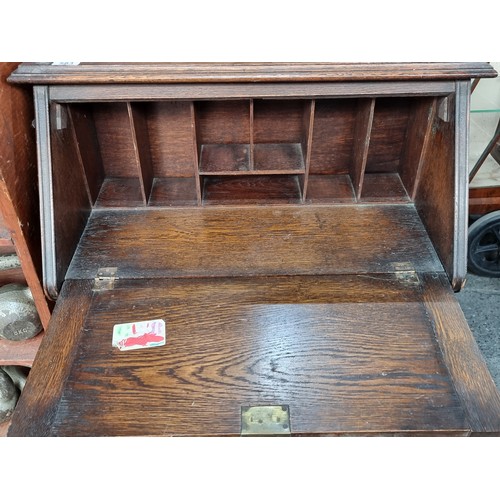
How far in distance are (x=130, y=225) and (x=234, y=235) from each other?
292mm

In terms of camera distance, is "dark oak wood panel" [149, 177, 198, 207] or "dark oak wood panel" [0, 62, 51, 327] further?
"dark oak wood panel" [149, 177, 198, 207]

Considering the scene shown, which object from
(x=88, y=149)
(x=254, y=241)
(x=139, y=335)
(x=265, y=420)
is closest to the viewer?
(x=265, y=420)

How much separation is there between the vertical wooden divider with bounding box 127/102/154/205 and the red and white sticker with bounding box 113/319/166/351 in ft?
1.43

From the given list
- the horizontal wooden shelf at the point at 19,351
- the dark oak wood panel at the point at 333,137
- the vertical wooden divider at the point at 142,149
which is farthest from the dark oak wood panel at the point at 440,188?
the horizontal wooden shelf at the point at 19,351

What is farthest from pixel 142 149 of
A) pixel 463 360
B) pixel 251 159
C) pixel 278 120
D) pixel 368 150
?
pixel 463 360

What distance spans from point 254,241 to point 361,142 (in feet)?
1.33

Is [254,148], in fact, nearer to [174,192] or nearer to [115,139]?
[174,192]

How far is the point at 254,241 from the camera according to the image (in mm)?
1225

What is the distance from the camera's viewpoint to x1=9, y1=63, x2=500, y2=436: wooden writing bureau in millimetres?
886

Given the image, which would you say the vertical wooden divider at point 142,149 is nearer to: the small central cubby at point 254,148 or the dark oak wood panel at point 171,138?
the dark oak wood panel at point 171,138

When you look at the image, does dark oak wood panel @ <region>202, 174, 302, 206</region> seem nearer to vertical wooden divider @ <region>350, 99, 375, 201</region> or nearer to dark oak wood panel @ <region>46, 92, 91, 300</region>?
vertical wooden divider @ <region>350, 99, 375, 201</region>

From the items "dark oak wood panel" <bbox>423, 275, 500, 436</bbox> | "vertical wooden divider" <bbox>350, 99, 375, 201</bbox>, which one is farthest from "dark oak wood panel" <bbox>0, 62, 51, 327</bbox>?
"dark oak wood panel" <bbox>423, 275, 500, 436</bbox>

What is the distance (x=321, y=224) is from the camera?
1.27 meters

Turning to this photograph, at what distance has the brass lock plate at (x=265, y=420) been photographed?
840 millimetres
